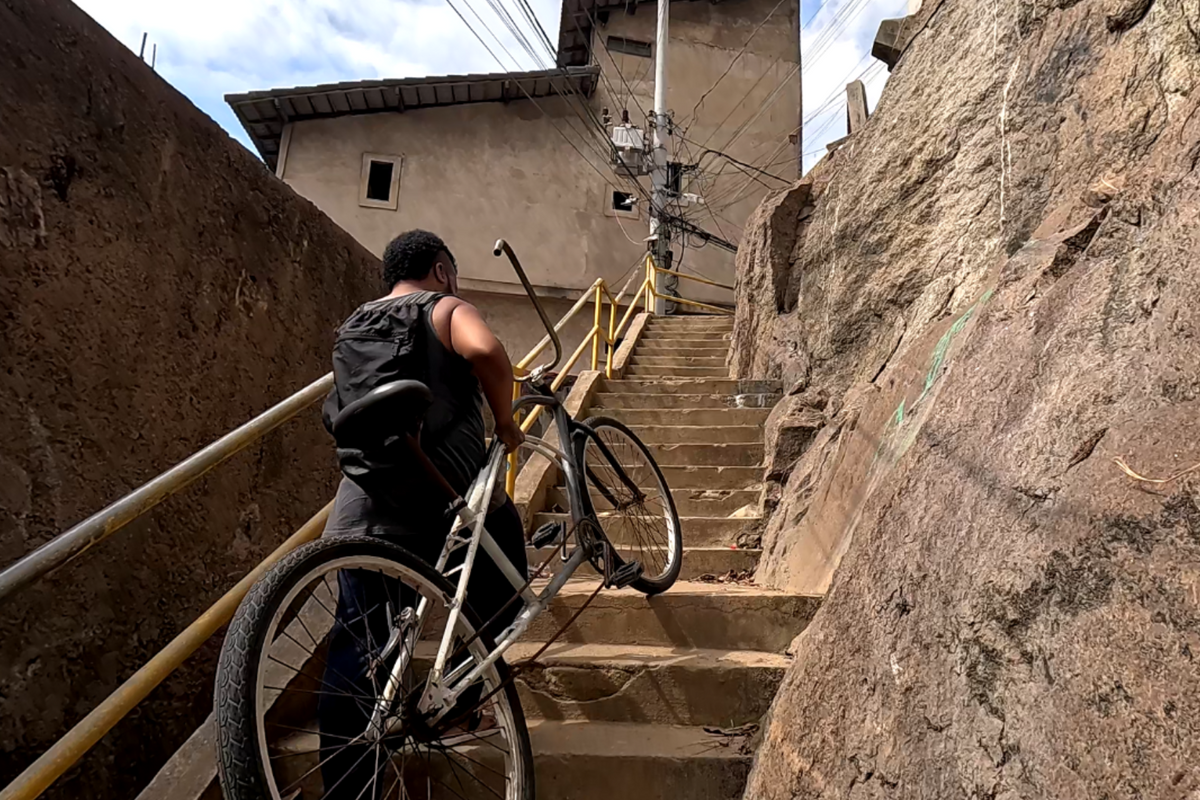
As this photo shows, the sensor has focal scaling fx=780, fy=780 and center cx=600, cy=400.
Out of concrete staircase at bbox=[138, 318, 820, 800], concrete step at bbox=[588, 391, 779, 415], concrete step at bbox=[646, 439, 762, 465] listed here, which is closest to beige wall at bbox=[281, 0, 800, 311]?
concrete step at bbox=[588, 391, 779, 415]

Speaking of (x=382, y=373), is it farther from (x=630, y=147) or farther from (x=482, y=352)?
(x=630, y=147)

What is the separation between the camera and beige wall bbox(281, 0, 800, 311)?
13.6 metres

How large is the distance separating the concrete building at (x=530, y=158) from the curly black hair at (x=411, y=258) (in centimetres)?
1126

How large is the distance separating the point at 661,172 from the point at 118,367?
12.4m

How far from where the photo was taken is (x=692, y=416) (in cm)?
599

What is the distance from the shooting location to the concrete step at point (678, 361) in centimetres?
860

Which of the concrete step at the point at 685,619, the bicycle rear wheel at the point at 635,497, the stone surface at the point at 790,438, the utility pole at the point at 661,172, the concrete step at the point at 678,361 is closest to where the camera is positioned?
the concrete step at the point at 685,619

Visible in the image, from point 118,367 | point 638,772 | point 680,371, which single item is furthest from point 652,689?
point 680,371

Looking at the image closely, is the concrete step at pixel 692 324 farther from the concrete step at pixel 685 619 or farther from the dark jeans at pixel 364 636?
the dark jeans at pixel 364 636

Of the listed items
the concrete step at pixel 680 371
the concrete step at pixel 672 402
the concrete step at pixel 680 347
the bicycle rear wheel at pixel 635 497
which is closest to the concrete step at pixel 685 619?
the bicycle rear wheel at pixel 635 497

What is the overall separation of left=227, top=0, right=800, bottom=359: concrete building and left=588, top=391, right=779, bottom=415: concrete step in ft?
24.7

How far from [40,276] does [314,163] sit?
12234 millimetres

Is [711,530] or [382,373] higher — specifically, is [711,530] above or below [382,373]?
below

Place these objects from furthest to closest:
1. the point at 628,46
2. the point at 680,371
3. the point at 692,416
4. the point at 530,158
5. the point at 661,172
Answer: the point at 628,46, the point at 530,158, the point at 661,172, the point at 680,371, the point at 692,416
